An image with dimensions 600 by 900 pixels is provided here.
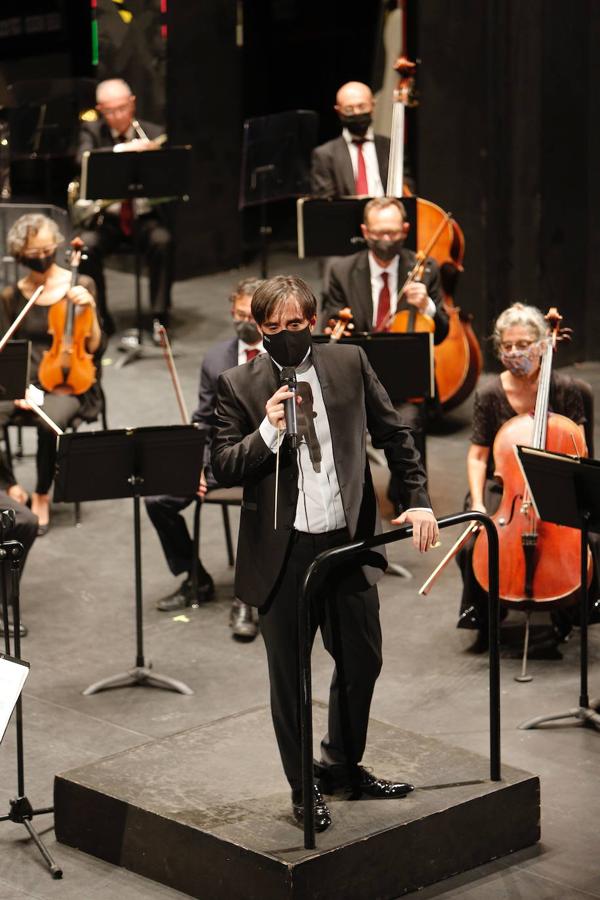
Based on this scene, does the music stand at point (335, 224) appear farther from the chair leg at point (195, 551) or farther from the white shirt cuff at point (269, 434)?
the white shirt cuff at point (269, 434)

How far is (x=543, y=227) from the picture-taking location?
8.99m

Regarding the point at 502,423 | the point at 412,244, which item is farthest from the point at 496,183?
the point at 502,423

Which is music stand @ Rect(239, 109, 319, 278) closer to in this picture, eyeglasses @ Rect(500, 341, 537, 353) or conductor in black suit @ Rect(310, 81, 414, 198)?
conductor in black suit @ Rect(310, 81, 414, 198)

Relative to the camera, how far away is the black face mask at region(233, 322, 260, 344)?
618 cm

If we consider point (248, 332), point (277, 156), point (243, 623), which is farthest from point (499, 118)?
point (243, 623)

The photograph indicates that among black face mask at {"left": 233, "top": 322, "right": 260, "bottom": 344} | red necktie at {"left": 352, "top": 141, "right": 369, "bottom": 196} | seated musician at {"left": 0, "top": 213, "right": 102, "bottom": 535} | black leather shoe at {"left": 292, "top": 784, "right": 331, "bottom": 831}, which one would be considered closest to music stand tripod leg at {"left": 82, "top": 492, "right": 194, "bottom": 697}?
black face mask at {"left": 233, "top": 322, "right": 260, "bottom": 344}

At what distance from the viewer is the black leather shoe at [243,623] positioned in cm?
596

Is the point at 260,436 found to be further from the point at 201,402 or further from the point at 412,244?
the point at 412,244

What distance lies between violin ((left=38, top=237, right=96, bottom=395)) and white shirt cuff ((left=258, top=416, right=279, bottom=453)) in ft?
11.2

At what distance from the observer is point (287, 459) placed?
3.95 meters

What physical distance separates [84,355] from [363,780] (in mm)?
3458

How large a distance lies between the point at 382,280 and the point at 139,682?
7.72 feet

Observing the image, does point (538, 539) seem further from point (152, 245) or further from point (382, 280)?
point (152, 245)

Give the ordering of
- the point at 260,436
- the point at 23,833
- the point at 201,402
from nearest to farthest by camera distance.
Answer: the point at 260,436 < the point at 23,833 < the point at 201,402
